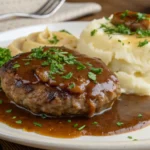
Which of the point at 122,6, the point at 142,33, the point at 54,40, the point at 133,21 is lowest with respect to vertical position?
the point at 122,6

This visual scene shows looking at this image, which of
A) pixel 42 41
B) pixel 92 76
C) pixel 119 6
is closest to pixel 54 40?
pixel 42 41

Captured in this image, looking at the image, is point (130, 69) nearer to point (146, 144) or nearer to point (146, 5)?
point (146, 144)

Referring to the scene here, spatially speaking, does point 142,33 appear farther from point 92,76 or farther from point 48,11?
point 48,11

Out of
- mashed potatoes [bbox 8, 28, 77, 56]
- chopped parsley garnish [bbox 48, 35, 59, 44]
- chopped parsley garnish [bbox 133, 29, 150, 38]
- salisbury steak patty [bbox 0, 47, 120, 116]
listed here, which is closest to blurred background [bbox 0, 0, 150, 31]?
mashed potatoes [bbox 8, 28, 77, 56]

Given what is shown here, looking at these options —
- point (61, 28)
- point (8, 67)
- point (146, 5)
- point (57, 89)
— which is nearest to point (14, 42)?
point (61, 28)

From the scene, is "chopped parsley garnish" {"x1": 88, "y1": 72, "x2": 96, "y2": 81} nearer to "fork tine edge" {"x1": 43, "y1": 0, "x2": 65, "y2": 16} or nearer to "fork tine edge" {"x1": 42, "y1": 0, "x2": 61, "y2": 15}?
"fork tine edge" {"x1": 43, "y1": 0, "x2": 65, "y2": 16}
